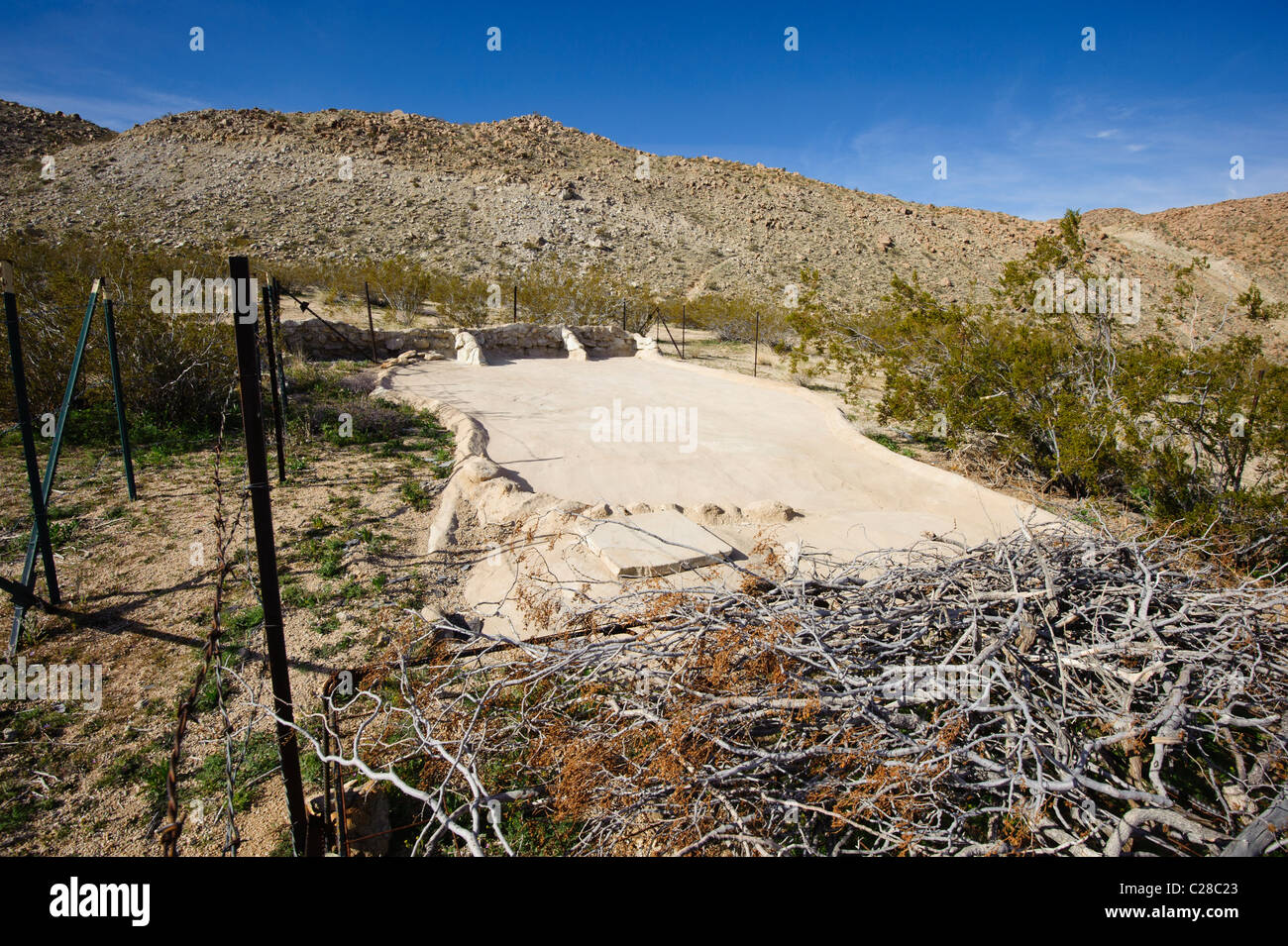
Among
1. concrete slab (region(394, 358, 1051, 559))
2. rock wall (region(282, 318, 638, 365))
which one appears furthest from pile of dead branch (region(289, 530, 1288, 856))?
rock wall (region(282, 318, 638, 365))

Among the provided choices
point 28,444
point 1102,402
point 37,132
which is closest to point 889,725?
point 28,444

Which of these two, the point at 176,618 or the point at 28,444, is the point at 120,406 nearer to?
the point at 28,444

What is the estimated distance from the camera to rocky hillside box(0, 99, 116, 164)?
31516 mm

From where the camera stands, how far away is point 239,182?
3144 centimetres

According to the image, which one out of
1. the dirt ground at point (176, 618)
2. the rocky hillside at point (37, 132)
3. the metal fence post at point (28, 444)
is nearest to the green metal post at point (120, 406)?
the dirt ground at point (176, 618)

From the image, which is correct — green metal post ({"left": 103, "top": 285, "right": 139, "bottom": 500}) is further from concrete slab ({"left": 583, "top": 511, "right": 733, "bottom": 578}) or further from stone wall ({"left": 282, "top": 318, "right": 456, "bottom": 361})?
stone wall ({"left": 282, "top": 318, "right": 456, "bottom": 361})

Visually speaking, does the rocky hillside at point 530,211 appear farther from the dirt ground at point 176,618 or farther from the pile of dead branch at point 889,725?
the pile of dead branch at point 889,725

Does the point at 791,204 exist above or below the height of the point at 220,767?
above

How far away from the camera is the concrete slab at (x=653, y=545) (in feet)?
13.7

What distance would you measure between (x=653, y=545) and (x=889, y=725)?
2.44m

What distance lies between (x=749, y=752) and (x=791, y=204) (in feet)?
144

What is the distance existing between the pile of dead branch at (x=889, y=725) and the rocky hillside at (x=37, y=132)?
43978 millimetres
